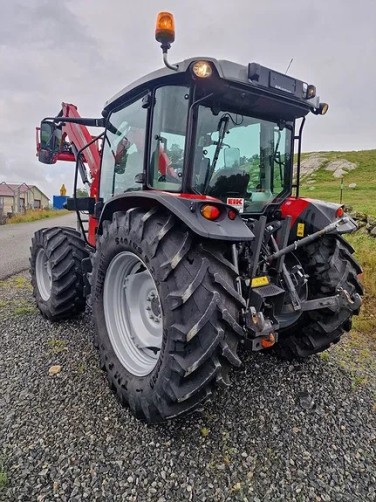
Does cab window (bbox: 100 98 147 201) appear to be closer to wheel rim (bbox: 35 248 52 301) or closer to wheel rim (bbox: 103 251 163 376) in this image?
wheel rim (bbox: 103 251 163 376)

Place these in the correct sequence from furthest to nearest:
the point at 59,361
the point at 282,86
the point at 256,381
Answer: the point at 59,361
the point at 256,381
the point at 282,86

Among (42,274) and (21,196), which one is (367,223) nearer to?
(42,274)

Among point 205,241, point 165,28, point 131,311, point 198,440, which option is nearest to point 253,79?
point 165,28

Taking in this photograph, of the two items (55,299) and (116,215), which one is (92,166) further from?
(116,215)

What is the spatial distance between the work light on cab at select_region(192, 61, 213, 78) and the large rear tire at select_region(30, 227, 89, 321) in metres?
2.39

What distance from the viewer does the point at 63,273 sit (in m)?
3.65

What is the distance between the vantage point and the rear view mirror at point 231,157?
259 centimetres

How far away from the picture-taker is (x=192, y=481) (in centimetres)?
187

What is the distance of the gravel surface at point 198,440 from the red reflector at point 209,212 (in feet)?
4.49

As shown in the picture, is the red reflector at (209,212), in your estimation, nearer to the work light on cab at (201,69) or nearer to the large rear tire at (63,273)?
the work light on cab at (201,69)

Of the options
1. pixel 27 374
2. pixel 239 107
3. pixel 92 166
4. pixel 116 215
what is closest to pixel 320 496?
pixel 116 215

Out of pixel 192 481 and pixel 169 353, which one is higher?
pixel 169 353

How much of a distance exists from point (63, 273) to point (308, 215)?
2518 mm

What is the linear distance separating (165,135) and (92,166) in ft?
6.59
